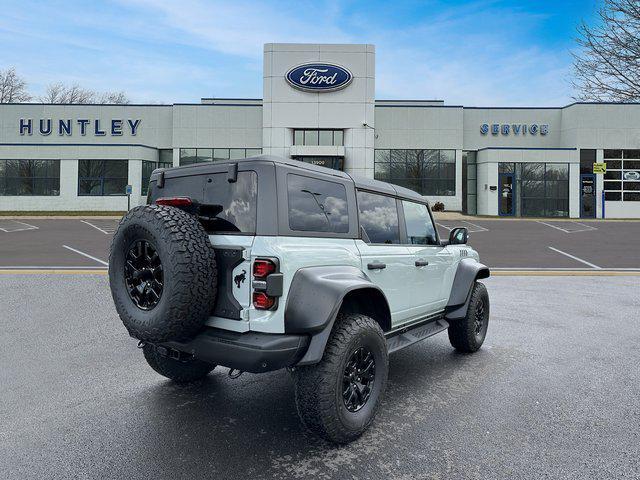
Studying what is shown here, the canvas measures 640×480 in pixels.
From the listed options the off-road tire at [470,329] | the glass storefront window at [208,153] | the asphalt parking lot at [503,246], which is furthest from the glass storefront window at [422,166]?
the off-road tire at [470,329]

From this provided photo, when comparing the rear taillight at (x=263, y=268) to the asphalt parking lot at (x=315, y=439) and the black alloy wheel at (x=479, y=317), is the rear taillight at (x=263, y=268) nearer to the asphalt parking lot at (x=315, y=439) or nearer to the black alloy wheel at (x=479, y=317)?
the asphalt parking lot at (x=315, y=439)

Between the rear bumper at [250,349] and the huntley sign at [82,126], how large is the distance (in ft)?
127

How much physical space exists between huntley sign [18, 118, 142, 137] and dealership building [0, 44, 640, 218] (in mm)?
82

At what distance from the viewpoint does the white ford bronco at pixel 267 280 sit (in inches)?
114

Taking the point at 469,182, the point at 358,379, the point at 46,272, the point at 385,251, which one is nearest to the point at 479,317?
the point at 385,251

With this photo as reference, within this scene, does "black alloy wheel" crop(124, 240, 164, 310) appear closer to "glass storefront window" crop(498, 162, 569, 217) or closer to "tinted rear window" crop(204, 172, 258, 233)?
"tinted rear window" crop(204, 172, 258, 233)

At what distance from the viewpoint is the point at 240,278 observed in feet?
9.79

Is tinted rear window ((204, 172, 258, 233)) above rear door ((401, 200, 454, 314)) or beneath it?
above

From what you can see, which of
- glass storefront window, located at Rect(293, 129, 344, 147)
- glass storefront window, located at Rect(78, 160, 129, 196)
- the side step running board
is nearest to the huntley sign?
glass storefront window, located at Rect(78, 160, 129, 196)

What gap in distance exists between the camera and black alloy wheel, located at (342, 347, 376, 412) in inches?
127

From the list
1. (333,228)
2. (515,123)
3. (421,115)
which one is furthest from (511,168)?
(333,228)

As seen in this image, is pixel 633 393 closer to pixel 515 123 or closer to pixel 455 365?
pixel 455 365

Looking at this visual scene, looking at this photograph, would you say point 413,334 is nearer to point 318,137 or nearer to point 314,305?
point 314,305

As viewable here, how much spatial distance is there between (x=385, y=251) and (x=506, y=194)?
35.0 m
